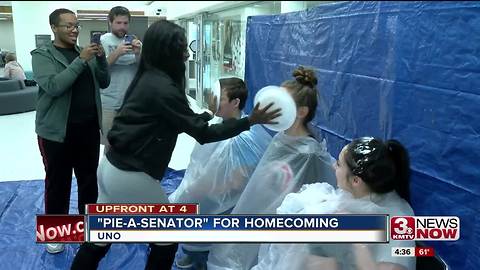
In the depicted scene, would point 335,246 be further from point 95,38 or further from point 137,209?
point 95,38

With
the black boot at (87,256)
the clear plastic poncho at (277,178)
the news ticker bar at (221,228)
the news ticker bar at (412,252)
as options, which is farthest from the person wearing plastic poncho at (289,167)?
the black boot at (87,256)

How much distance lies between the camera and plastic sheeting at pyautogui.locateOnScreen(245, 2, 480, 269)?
0.98m

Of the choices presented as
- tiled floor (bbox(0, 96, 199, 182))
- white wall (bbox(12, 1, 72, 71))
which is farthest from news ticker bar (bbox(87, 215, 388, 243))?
tiled floor (bbox(0, 96, 199, 182))

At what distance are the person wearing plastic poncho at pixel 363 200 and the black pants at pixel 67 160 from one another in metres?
0.86

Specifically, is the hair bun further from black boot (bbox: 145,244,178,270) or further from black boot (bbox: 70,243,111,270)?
black boot (bbox: 70,243,111,270)

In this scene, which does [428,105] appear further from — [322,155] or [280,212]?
[280,212]

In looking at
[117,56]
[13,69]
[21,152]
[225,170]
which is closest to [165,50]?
[225,170]

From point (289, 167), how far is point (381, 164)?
0.39 meters

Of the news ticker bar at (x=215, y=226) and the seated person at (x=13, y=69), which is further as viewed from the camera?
the seated person at (x=13, y=69)

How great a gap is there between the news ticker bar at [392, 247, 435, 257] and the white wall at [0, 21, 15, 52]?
4.60 ft

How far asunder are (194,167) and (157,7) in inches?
57.9

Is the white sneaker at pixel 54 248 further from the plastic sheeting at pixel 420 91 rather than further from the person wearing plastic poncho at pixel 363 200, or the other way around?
the plastic sheeting at pixel 420 91

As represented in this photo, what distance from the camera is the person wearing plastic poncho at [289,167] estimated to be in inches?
50.4

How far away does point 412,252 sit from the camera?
0.96 meters
